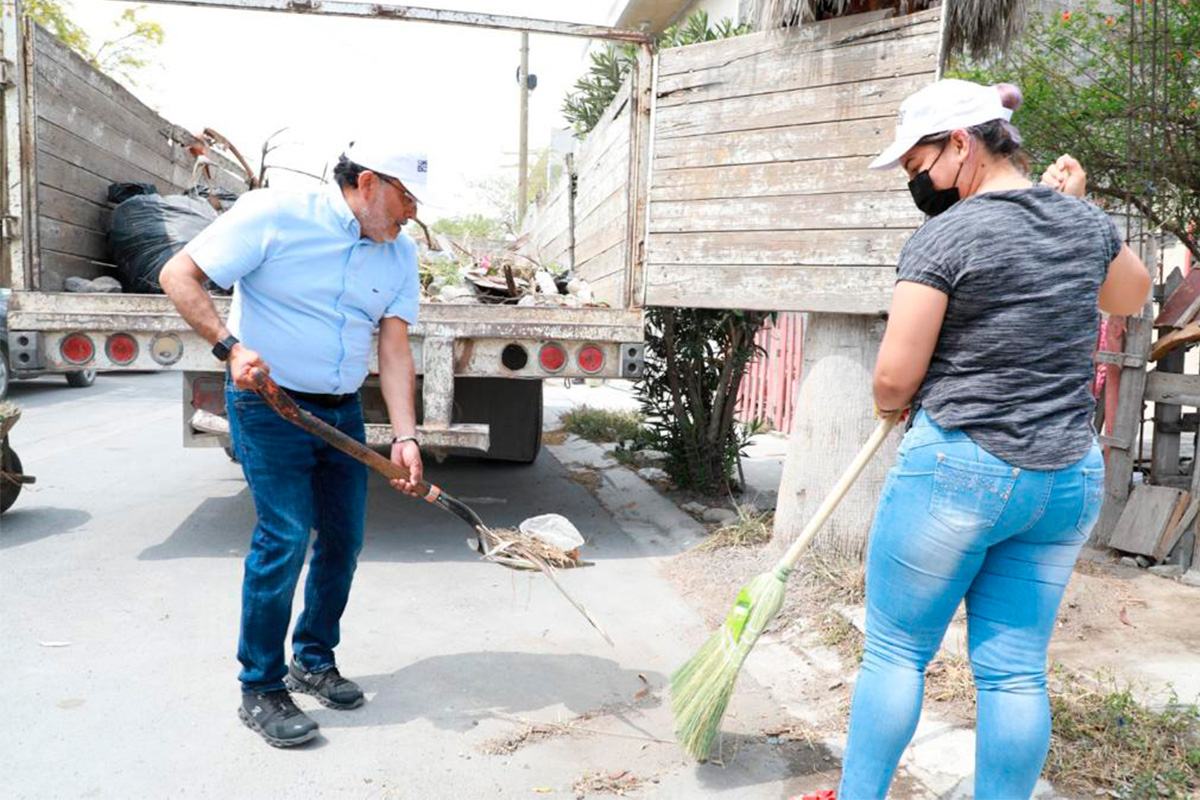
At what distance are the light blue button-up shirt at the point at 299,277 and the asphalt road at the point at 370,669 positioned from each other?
1.12m

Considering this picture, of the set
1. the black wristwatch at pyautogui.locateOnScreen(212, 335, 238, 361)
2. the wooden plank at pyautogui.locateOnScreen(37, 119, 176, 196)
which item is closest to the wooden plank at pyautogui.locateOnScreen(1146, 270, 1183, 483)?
the black wristwatch at pyautogui.locateOnScreen(212, 335, 238, 361)

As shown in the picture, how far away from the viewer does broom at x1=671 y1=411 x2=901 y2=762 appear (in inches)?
92.1

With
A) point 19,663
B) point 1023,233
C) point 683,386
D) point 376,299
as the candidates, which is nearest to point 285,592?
point 376,299

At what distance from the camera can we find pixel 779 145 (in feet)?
13.8

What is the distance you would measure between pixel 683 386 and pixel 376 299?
3.40 metres

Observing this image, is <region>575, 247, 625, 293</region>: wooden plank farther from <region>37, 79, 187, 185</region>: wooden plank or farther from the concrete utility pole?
the concrete utility pole

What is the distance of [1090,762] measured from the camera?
8.46 feet

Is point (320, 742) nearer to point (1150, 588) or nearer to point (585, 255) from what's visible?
point (1150, 588)

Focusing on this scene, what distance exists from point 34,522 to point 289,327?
10.9 ft

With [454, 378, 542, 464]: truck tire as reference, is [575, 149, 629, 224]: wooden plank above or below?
above

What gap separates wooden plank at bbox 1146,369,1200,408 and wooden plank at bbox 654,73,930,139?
8.18 ft

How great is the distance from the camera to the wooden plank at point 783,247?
3.99 m

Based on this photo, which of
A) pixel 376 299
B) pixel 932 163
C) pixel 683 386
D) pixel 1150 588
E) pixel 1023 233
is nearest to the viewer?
pixel 1023 233

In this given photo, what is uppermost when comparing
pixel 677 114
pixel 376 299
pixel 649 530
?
pixel 677 114
